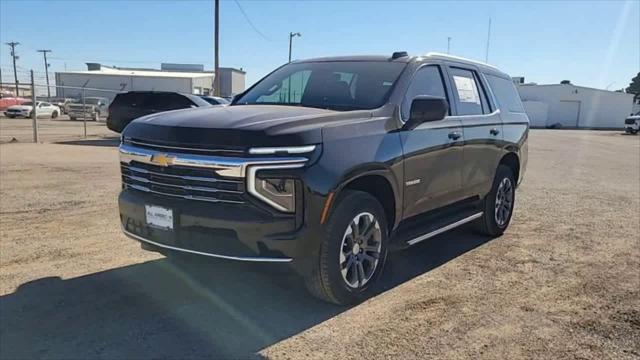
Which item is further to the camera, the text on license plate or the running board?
the running board

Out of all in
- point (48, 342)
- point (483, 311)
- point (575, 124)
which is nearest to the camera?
point (48, 342)

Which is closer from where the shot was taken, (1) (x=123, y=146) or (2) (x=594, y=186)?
(1) (x=123, y=146)

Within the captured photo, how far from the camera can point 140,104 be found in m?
15.7

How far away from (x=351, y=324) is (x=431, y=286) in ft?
3.73

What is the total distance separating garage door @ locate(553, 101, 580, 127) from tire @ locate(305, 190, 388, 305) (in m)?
65.2

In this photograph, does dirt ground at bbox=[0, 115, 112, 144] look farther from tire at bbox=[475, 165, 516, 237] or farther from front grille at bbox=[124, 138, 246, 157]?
tire at bbox=[475, 165, 516, 237]

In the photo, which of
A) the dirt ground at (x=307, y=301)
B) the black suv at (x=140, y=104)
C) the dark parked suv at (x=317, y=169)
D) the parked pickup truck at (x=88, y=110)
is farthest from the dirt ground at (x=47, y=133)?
the dark parked suv at (x=317, y=169)

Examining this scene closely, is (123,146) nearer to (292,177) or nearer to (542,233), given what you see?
(292,177)

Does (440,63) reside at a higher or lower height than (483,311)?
higher

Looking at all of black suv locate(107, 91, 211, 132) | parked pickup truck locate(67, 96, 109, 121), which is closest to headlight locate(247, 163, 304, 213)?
black suv locate(107, 91, 211, 132)

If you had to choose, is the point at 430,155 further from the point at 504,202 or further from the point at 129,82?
the point at 129,82

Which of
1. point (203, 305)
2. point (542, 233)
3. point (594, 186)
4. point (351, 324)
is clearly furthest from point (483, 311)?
point (594, 186)

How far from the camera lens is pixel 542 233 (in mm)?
6766

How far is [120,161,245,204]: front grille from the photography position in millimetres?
3557
